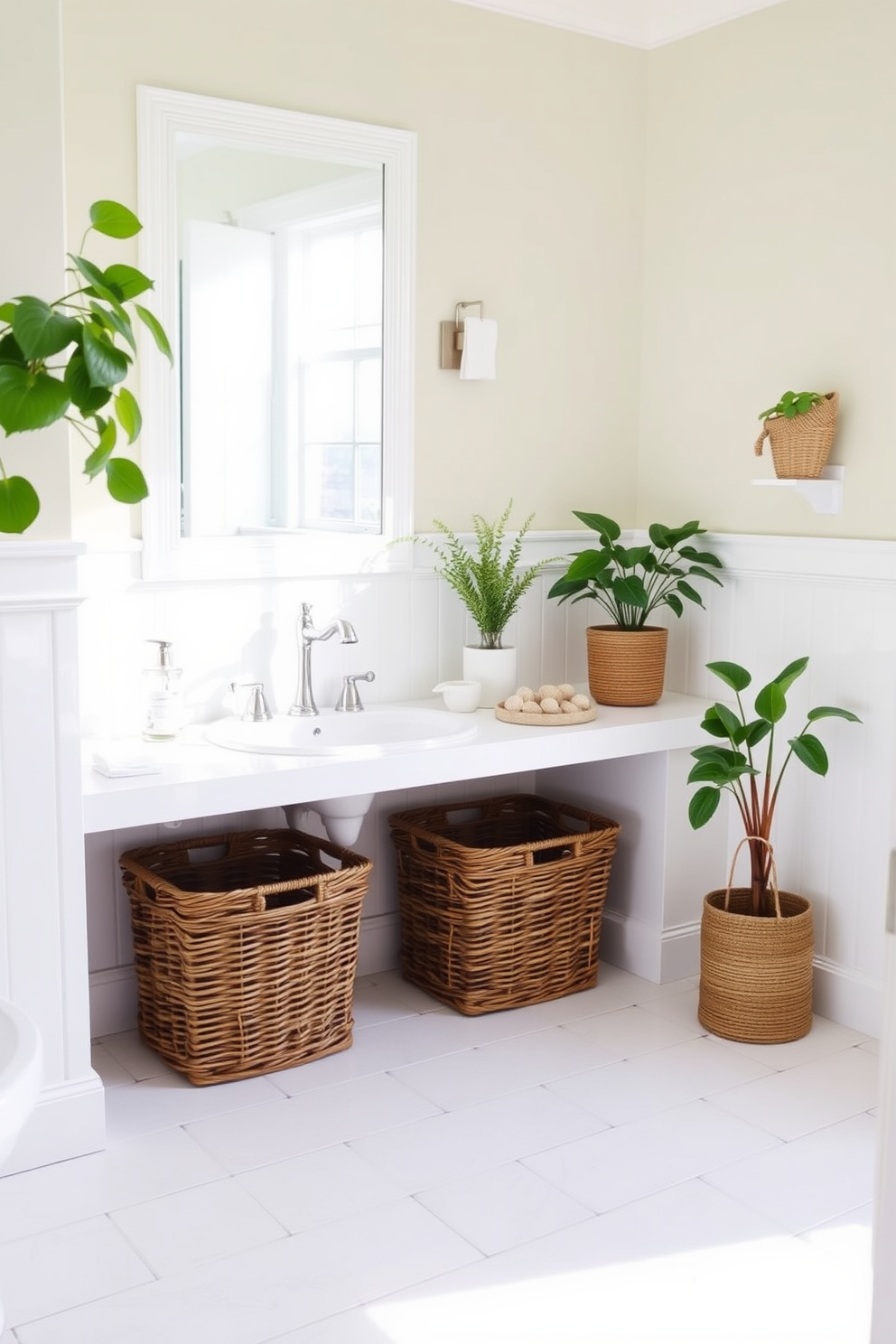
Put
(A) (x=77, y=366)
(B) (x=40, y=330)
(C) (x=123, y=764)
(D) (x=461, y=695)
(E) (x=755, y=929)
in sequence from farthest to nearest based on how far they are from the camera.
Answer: (D) (x=461, y=695), (E) (x=755, y=929), (C) (x=123, y=764), (A) (x=77, y=366), (B) (x=40, y=330)

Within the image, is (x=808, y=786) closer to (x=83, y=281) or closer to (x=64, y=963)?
(x=64, y=963)

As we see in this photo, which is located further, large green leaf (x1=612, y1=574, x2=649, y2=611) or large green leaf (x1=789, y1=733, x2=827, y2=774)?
large green leaf (x1=612, y1=574, x2=649, y2=611)

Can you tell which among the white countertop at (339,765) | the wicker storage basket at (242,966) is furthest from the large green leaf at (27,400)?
the wicker storage basket at (242,966)

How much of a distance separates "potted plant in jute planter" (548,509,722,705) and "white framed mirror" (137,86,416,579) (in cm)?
47

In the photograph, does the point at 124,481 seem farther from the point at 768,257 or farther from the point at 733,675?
the point at 768,257

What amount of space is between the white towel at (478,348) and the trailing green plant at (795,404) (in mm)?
680

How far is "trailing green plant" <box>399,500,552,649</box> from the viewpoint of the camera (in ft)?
10.8

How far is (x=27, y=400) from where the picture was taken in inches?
80.0

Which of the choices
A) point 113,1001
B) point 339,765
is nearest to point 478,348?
point 339,765

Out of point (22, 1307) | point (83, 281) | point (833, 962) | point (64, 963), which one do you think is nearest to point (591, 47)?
point (83, 281)

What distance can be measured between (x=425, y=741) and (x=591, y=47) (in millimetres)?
1871

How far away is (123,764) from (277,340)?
3.48ft

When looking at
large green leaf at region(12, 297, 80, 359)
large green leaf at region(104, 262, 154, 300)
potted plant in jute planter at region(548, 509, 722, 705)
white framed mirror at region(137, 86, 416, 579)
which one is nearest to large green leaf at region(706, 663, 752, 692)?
potted plant in jute planter at region(548, 509, 722, 705)

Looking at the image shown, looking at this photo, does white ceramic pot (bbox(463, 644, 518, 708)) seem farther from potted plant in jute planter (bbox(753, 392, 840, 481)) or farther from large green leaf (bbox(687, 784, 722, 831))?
potted plant in jute planter (bbox(753, 392, 840, 481))
